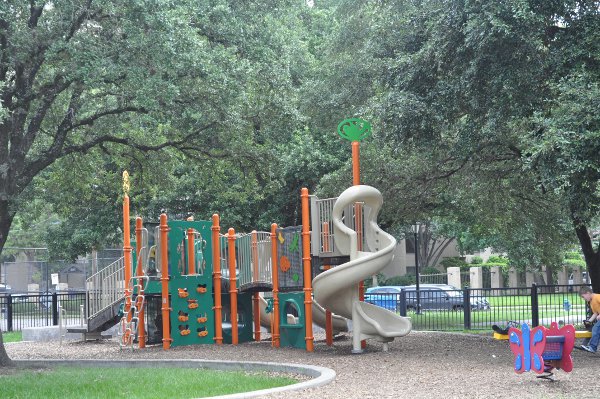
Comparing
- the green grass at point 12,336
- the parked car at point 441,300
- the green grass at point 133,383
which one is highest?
the parked car at point 441,300

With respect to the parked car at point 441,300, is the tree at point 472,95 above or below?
above

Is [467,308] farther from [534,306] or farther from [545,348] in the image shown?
[545,348]

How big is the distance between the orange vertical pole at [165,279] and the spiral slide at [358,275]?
11.6 ft

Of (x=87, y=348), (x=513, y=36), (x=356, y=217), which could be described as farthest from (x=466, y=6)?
(x=87, y=348)

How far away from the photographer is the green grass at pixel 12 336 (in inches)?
990

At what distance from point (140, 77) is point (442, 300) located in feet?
44.4

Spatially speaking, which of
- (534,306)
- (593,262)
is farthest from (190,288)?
(593,262)

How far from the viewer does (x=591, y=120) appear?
13.7 metres

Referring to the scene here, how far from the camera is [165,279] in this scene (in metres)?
19.2

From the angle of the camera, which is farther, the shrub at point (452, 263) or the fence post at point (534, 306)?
the shrub at point (452, 263)

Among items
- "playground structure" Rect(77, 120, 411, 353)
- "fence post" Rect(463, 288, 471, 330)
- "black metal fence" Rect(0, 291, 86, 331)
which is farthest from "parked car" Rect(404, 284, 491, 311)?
"black metal fence" Rect(0, 291, 86, 331)

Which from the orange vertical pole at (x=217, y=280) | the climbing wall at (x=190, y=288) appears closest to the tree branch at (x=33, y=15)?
the climbing wall at (x=190, y=288)

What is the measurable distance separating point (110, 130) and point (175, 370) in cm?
900

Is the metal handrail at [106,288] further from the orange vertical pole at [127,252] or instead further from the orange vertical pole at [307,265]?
the orange vertical pole at [307,265]
